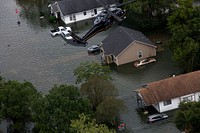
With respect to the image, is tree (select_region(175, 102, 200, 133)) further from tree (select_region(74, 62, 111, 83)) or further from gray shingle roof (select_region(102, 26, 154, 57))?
gray shingle roof (select_region(102, 26, 154, 57))

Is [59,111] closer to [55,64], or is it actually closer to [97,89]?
[97,89]

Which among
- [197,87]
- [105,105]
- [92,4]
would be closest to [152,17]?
[92,4]

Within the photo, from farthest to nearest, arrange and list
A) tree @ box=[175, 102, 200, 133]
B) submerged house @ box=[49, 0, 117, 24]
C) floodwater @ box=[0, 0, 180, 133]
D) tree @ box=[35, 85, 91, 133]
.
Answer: submerged house @ box=[49, 0, 117, 24] < floodwater @ box=[0, 0, 180, 133] < tree @ box=[35, 85, 91, 133] < tree @ box=[175, 102, 200, 133]

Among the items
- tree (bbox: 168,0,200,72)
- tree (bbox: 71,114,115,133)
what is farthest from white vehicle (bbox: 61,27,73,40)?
tree (bbox: 71,114,115,133)

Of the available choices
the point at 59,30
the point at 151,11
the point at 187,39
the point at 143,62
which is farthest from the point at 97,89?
the point at 59,30

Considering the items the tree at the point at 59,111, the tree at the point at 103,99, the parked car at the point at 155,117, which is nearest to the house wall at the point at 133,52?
the tree at the point at 103,99

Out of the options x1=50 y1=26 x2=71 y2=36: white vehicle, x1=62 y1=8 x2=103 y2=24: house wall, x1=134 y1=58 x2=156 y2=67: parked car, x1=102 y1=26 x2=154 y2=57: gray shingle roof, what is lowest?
x1=134 y1=58 x2=156 y2=67: parked car
